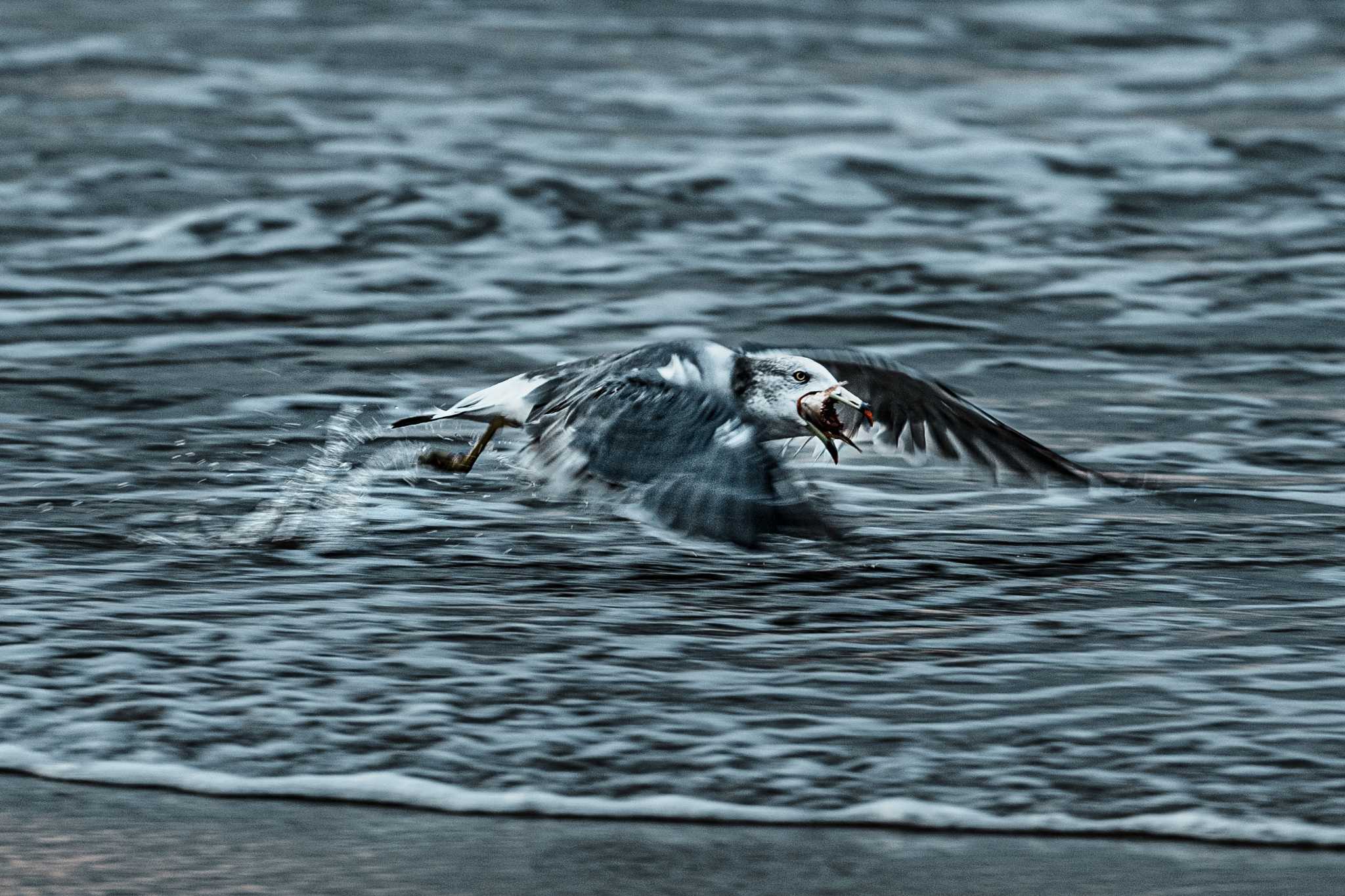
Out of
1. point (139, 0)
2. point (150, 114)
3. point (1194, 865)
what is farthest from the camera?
point (139, 0)

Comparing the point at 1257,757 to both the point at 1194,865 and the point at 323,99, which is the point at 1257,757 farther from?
the point at 323,99

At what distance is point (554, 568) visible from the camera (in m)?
4.93

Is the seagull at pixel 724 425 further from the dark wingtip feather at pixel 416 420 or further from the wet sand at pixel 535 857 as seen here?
the wet sand at pixel 535 857

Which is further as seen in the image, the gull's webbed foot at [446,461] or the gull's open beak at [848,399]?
the gull's webbed foot at [446,461]

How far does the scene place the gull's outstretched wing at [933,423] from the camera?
5.31 meters

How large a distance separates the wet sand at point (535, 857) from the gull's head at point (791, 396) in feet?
5.35

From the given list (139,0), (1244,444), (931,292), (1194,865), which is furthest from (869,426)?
(139,0)

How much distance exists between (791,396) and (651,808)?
163 cm

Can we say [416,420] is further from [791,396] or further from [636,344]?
[636,344]

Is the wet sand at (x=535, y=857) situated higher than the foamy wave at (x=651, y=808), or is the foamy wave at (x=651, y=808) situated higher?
the foamy wave at (x=651, y=808)

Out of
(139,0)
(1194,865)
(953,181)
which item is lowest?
(1194,865)

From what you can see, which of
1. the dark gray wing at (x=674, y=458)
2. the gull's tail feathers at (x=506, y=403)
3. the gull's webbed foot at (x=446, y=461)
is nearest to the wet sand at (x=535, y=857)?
the dark gray wing at (x=674, y=458)

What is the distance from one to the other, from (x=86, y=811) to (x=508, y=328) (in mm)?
4167

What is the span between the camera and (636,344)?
7262mm
